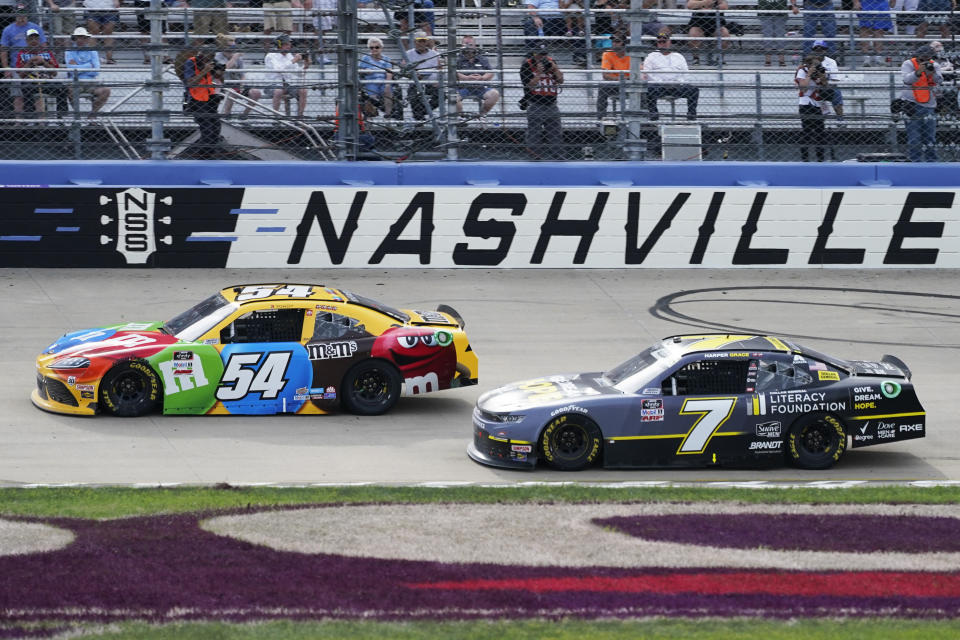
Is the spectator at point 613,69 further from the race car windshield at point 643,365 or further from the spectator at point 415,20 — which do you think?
the race car windshield at point 643,365

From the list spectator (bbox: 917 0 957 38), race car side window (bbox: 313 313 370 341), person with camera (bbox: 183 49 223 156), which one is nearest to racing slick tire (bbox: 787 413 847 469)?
race car side window (bbox: 313 313 370 341)

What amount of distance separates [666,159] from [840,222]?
8.41 feet

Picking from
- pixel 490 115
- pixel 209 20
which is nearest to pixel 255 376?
pixel 490 115

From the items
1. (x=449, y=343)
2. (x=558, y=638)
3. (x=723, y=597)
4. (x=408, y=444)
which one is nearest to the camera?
(x=558, y=638)

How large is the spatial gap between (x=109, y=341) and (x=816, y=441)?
20.6 feet

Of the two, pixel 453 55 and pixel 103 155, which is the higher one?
pixel 453 55

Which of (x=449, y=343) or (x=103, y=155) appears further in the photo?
(x=103, y=155)

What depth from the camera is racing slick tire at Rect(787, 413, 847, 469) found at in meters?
11.2

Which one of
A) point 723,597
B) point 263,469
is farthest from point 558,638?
point 263,469

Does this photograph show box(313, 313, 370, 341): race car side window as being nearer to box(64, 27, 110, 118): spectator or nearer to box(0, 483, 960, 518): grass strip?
box(0, 483, 960, 518): grass strip

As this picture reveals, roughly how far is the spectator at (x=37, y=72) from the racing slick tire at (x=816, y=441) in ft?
37.3

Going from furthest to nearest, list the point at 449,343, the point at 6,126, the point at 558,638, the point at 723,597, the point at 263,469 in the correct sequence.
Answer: the point at 6,126, the point at 449,343, the point at 263,469, the point at 723,597, the point at 558,638

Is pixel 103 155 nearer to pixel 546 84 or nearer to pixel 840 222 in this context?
pixel 546 84

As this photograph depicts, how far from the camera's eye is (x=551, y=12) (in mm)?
18734
